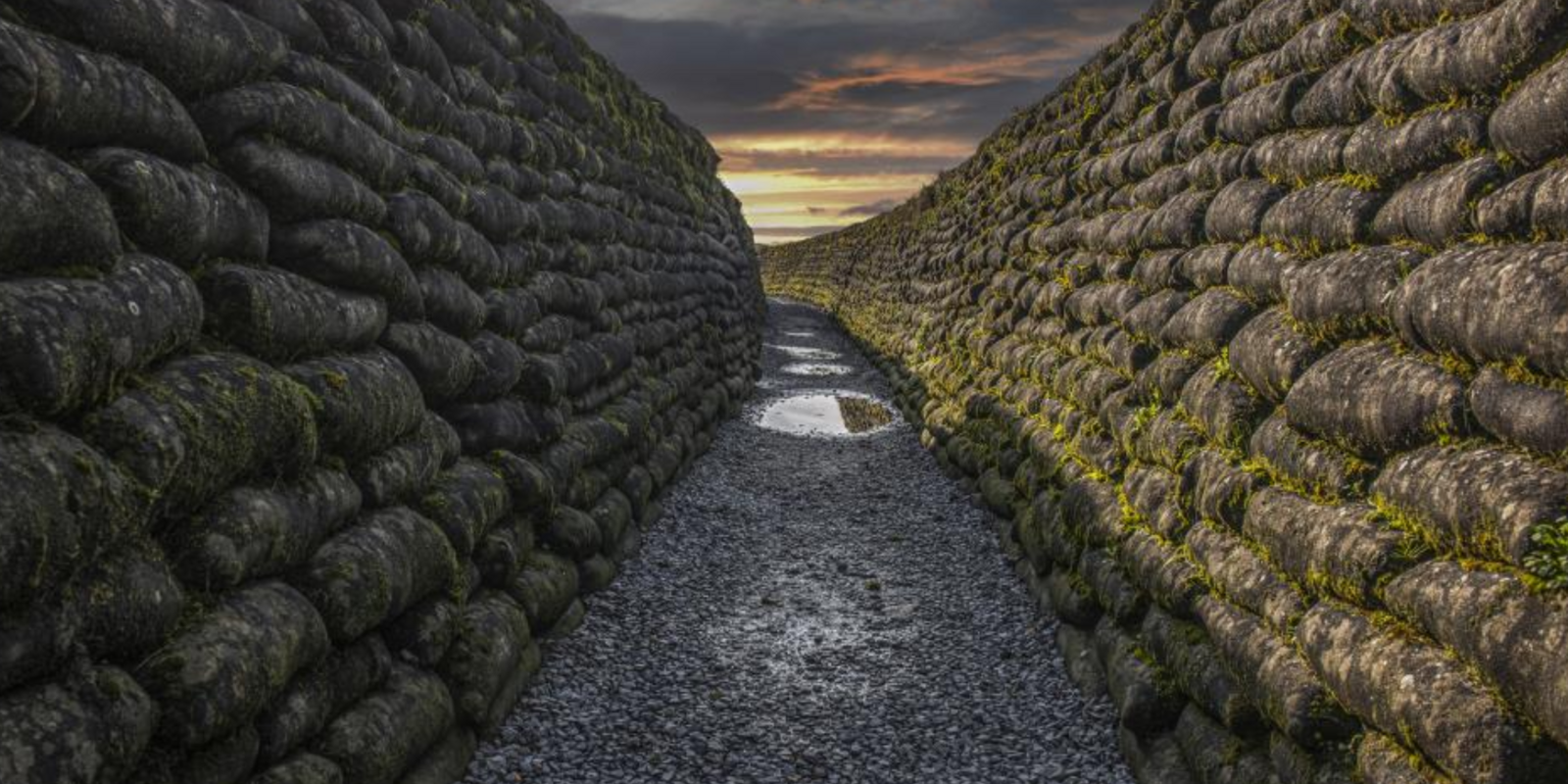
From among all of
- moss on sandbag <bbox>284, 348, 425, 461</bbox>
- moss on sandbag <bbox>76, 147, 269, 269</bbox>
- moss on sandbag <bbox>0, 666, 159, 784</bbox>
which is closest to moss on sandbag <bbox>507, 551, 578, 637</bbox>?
moss on sandbag <bbox>284, 348, 425, 461</bbox>

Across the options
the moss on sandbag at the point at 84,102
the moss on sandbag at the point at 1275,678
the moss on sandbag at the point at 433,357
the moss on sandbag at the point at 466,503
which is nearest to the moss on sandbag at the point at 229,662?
the moss on sandbag at the point at 466,503

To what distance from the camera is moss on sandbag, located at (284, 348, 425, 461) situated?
4977 mm

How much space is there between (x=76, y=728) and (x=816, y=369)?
2318 centimetres

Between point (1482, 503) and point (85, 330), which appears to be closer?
point (85, 330)

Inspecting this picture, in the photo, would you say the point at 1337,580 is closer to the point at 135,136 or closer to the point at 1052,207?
the point at 135,136

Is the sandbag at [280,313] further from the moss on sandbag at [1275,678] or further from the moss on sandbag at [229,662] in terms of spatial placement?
the moss on sandbag at [1275,678]

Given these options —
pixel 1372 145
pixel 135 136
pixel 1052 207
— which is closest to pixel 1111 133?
pixel 1052 207

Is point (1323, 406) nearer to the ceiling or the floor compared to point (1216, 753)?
nearer to the ceiling

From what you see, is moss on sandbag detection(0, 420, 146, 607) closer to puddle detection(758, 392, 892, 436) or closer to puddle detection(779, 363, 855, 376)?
puddle detection(758, 392, 892, 436)

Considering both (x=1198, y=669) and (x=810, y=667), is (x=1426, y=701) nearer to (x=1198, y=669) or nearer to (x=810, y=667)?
(x=1198, y=669)

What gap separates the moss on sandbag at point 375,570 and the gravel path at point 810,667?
1122 millimetres

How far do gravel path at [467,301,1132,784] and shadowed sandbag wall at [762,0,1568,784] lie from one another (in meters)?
0.53

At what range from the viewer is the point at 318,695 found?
4.56 m

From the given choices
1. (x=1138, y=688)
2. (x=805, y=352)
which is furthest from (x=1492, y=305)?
(x=805, y=352)
